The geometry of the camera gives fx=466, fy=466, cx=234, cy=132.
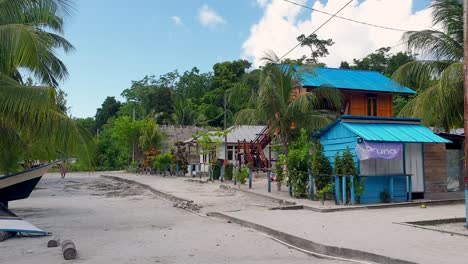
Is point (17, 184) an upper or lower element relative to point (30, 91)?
lower

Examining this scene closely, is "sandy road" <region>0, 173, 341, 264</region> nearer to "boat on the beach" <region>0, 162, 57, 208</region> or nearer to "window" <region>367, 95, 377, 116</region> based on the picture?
"boat on the beach" <region>0, 162, 57, 208</region>

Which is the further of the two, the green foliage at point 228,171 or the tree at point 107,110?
the tree at point 107,110

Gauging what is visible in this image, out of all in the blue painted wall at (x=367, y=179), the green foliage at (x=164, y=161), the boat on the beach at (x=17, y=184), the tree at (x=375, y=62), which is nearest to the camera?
the boat on the beach at (x=17, y=184)

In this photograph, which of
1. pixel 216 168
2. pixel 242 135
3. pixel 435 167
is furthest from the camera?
pixel 242 135

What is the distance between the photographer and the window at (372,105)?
99.5 ft

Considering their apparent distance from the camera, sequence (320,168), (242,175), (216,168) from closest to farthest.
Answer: (320,168) → (242,175) → (216,168)

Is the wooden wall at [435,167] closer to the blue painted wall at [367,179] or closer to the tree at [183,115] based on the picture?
the blue painted wall at [367,179]

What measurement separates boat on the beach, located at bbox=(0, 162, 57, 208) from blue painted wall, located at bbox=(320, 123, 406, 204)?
9.91 meters

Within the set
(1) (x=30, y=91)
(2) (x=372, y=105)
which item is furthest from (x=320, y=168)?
(2) (x=372, y=105)

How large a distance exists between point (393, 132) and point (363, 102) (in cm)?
1547

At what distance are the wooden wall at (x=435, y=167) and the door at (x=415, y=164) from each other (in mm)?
313

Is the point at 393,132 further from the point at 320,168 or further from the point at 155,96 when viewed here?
the point at 155,96

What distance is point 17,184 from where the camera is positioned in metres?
14.9

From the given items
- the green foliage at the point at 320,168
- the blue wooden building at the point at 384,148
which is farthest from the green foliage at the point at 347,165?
the green foliage at the point at 320,168
